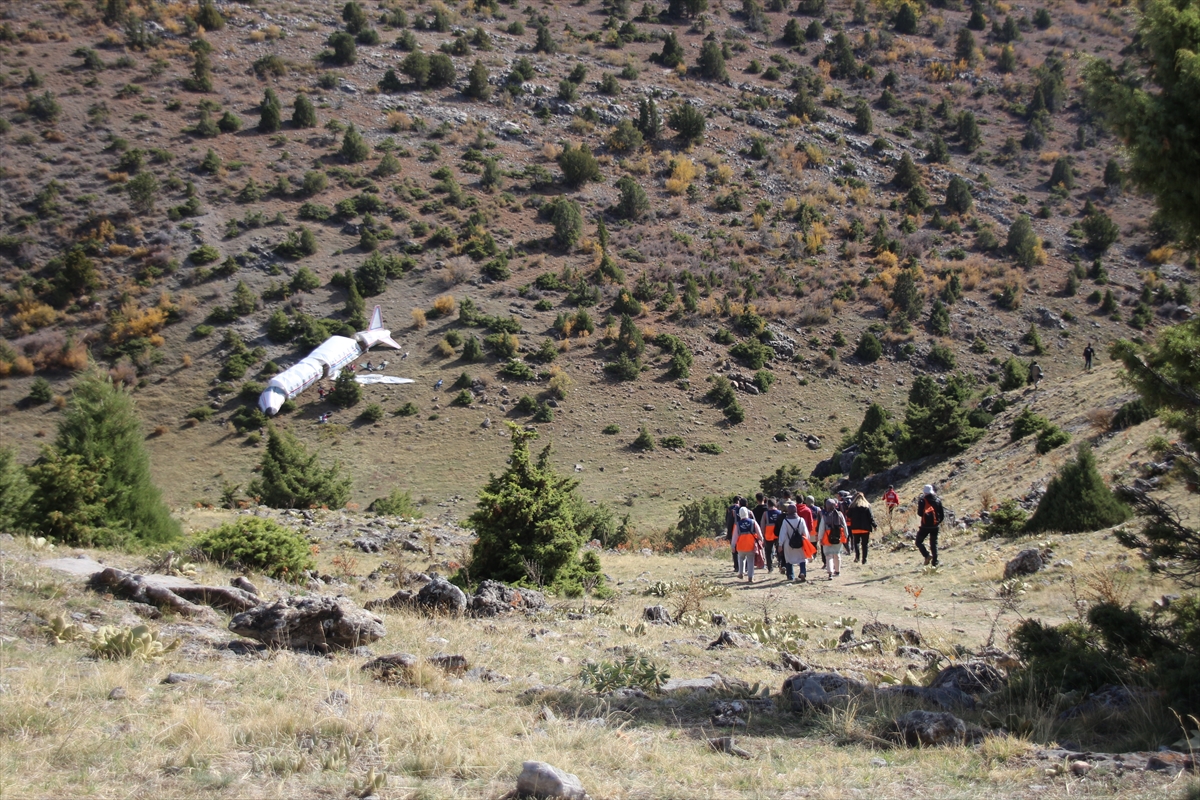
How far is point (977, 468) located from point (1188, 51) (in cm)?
1894

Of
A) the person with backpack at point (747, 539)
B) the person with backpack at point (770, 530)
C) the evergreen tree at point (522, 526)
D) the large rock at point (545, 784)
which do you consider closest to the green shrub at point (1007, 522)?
the person with backpack at point (770, 530)

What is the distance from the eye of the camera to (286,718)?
4.62 meters

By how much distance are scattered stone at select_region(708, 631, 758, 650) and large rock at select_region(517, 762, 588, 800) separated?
172 inches

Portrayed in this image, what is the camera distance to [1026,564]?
11367mm

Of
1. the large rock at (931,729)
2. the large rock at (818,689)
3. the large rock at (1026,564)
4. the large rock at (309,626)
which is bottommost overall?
the large rock at (1026,564)

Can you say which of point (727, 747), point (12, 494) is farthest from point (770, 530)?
point (12, 494)

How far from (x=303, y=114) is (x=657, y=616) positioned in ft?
201

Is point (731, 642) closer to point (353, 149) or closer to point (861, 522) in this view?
point (861, 522)

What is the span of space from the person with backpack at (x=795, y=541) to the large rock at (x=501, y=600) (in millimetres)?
5096

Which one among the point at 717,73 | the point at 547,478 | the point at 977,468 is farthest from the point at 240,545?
the point at 717,73

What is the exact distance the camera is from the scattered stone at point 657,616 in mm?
9523

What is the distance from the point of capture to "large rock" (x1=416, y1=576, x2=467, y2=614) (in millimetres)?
9031

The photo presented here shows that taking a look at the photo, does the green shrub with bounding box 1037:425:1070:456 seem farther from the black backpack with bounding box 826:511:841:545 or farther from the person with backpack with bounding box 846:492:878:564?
the black backpack with bounding box 826:511:841:545

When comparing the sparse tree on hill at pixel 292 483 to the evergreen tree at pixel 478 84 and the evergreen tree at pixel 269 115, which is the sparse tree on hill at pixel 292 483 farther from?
the evergreen tree at pixel 478 84
